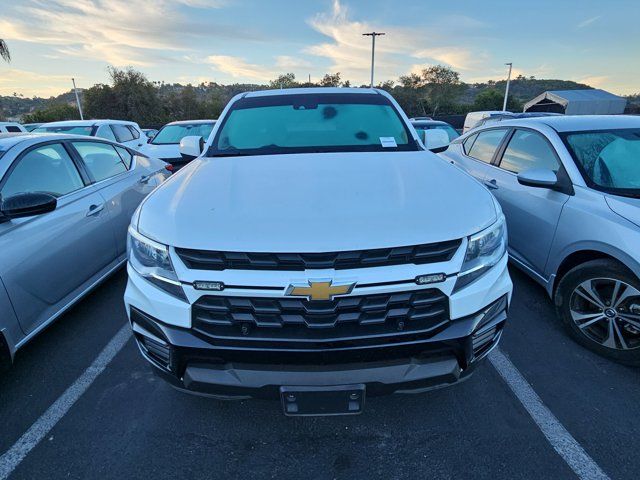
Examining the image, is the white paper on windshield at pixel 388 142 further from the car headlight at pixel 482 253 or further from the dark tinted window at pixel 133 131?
the dark tinted window at pixel 133 131

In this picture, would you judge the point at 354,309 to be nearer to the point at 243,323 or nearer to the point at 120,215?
the point at 243,323

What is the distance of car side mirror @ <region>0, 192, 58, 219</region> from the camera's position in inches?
94.7

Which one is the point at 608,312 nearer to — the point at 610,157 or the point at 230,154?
the point at 610,157

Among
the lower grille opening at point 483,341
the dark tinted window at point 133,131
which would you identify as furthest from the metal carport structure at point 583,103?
the lower grille opening at point 483,341

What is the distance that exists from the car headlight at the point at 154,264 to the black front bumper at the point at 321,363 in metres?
0.18

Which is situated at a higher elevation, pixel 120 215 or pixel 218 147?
pixel 218 147

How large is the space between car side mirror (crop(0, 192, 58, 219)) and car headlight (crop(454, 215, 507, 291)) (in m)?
2.69

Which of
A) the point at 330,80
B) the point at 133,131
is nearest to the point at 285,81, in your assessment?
the point at 330,80

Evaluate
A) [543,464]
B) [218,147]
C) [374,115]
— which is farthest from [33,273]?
[543,464]

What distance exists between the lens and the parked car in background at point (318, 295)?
1.62 metres

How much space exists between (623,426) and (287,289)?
2139 millimetres

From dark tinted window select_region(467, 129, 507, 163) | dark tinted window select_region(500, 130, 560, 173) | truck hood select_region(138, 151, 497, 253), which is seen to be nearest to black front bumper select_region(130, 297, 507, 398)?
truck hood select_region(138, 151, 497, 253)

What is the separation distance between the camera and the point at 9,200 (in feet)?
7.90

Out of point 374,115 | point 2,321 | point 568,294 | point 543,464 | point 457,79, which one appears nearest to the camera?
point 543,464
